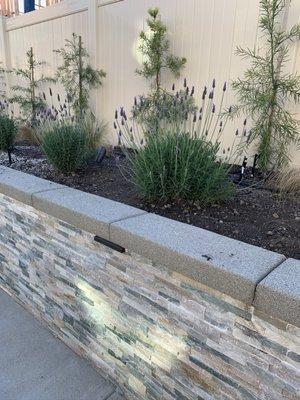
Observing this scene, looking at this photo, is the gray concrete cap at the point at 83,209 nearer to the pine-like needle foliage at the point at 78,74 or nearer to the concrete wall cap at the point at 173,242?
the concrete wall cap at the point at 173,242

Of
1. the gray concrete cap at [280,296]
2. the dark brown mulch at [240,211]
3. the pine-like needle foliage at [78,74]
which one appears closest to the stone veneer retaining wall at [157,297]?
the gray concrete cap at [280,296]

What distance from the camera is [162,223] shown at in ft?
6.16

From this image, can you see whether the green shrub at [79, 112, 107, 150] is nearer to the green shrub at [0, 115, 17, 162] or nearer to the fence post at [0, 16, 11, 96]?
the green shrub at [0, 115, 17, 162]

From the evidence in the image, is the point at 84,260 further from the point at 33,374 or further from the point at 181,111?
the point at 181,111

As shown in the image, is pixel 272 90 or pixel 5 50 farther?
pixel 5 50

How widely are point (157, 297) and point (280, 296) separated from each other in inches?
Result: 26.2

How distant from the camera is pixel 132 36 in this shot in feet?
15.7

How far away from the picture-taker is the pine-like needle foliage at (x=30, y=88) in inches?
257

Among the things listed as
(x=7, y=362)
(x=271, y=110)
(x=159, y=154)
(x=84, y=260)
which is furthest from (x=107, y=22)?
(x=7, y=362)

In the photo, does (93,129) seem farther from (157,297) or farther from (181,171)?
(157,297)

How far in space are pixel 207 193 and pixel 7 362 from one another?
5.76 feet

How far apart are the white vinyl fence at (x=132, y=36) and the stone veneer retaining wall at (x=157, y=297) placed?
242 centimetres

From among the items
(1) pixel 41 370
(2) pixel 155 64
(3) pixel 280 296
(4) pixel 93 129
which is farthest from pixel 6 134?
(3) pixel 280 296

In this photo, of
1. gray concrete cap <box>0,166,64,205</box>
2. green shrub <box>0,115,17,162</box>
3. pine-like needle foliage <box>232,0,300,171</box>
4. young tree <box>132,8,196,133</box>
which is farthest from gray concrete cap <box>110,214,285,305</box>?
green shrub <box>0,115,17,162</box>
